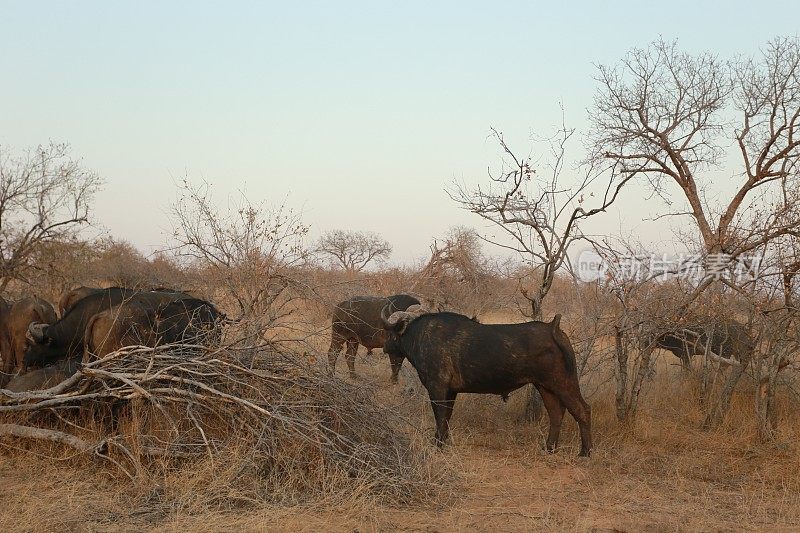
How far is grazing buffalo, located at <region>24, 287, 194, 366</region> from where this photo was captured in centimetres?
948

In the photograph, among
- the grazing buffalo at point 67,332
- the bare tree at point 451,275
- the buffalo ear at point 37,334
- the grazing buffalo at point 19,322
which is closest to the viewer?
the buffalo ear at point 37,334

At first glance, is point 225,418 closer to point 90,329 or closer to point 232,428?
point 232,428

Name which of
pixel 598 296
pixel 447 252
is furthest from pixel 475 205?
pixel 447 252

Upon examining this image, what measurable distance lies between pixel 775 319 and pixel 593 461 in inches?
114

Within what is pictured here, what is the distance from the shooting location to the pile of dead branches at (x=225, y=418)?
6.19 m

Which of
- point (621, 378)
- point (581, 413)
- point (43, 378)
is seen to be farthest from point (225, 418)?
point (621, 378)

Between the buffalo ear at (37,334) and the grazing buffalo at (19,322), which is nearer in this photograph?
the buffalo ear at (37,334)

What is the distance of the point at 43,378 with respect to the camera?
7.81m

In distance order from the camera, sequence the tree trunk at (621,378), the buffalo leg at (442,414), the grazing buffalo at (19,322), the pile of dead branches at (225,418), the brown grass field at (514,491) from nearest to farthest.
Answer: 1. the brown grass field at (514,491)
2. the pile of dead branches at (225,418)
3. the buffalo leg at (442,414)
4. the tree trunk at (621,378)
5. the grazing buffalo at (19,322)

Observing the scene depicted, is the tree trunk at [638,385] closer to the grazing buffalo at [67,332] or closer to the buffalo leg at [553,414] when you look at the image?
the buffalo leg at [553,414]

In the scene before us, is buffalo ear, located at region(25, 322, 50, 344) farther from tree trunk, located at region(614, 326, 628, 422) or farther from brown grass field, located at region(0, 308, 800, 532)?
tree trunk, located at region(614, 326, 628, 422)

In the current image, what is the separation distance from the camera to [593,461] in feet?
24.8

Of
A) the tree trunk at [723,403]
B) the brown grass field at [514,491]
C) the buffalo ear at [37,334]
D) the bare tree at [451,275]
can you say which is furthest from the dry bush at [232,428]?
the bare tree at [451,275]

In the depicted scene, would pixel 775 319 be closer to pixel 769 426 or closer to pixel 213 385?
pixel 769 426
